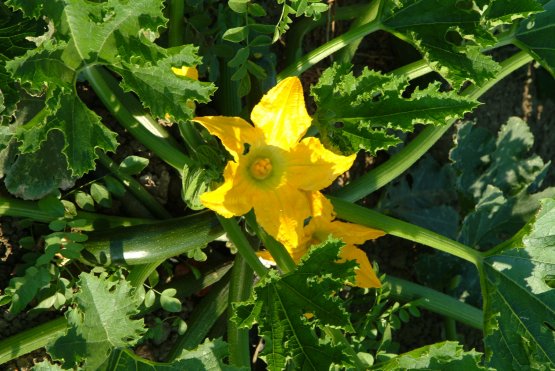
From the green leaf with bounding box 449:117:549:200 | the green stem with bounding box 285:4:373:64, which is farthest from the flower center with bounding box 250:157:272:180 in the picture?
the green leaf with bounding box 449:117:549:200

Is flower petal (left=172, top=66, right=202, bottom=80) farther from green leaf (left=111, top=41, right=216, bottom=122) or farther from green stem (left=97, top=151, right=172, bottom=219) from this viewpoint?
green stem (left=97, top=151, right=172, bottom=219)

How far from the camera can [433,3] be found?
2.32 meters

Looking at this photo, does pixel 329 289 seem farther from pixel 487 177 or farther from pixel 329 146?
pixel 487 177

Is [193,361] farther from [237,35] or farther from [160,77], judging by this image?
[237,35]

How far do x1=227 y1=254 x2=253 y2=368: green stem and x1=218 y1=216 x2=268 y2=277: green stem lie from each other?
18cm

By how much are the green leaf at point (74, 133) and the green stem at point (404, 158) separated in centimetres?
88

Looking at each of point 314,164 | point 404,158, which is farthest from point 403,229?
point 314,164

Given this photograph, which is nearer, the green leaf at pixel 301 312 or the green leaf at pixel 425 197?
the green leaf at pixel 301 312

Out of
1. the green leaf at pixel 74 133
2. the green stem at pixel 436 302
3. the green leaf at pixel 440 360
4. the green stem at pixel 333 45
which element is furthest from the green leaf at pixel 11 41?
the green stem at pixel 436 302

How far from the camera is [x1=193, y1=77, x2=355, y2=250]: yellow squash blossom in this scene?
210 centimetres

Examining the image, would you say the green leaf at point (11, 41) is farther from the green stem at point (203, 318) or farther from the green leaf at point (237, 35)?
the green stem at point (203, 318)

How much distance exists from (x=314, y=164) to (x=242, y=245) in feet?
1.12

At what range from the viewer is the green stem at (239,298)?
7.95 ft

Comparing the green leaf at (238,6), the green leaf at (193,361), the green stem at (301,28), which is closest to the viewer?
the green leaf at (193,361)
